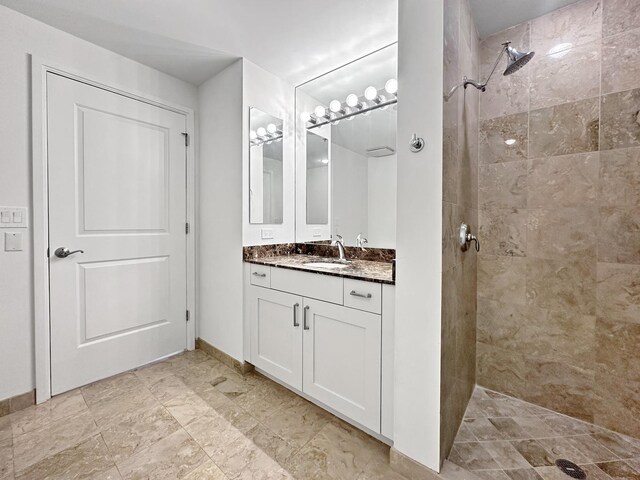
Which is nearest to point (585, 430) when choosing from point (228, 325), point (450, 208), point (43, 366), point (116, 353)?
point (450, 208)

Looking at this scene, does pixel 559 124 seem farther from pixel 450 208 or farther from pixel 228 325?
pixel 228 325

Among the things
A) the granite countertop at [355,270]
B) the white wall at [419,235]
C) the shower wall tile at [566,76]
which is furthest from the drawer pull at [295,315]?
the shower wall tile at [566,76]

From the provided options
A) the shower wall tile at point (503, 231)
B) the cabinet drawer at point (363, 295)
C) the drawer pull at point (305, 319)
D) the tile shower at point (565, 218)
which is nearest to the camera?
the cabinet drawer at point (363, 295)

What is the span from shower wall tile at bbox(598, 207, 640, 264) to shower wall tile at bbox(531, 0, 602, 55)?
98 cm

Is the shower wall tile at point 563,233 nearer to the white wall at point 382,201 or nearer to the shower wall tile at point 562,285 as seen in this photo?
the shower wall tile at point 562,285

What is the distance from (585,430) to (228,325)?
2.38m

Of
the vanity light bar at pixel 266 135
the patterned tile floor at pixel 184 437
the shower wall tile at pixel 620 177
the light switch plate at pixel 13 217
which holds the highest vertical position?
the vanity light bar at pixel 266 135

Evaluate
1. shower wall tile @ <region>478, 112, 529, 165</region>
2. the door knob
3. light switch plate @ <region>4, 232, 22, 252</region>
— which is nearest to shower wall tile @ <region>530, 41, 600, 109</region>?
shower wall tile @ <region>478, 112, 529, 165</region>

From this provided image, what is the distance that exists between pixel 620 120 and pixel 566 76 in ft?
1.28

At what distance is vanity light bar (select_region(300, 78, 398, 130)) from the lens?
2020mm

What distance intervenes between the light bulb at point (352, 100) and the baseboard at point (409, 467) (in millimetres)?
2200

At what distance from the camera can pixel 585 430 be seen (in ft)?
5.17

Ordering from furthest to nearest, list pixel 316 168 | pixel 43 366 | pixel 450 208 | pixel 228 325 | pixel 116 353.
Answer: pixel 316 168
pixel 228 325
pixel 116 353
pixel 43 366
pixel 450 208

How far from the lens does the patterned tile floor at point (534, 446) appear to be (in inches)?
51.1
